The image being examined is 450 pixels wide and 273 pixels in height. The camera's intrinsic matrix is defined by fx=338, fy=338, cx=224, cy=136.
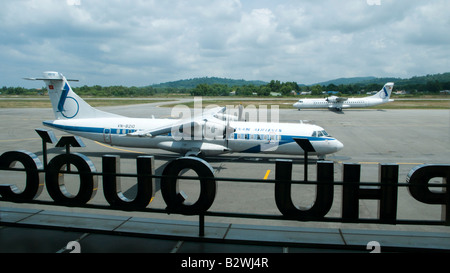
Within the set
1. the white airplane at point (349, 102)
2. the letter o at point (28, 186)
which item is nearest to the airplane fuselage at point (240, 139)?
the letter o at point (28, 186)

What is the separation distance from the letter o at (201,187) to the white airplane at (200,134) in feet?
42.0

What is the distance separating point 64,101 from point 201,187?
21.1 meters

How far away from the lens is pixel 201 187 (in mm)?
7203

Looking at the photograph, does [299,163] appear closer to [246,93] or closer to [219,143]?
[219,143]

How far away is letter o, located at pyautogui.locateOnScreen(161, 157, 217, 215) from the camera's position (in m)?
7.10

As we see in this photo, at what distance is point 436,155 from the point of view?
25516 millimetres

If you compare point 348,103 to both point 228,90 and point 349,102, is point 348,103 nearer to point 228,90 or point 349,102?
point 349,102

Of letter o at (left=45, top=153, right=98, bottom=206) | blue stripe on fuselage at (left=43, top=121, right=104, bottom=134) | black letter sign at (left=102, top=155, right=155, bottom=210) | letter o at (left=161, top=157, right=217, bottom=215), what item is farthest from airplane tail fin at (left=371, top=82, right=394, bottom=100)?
letter o at (left=45, top=153, right=98, bottom=206)

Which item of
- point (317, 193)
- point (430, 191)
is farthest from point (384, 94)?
point (317, 193)

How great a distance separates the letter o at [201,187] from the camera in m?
7.10

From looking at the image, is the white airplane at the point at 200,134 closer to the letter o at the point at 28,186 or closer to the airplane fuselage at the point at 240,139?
the airplane fuselage at the point at 240,139

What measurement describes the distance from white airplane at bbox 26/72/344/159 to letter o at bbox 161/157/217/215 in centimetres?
1279
